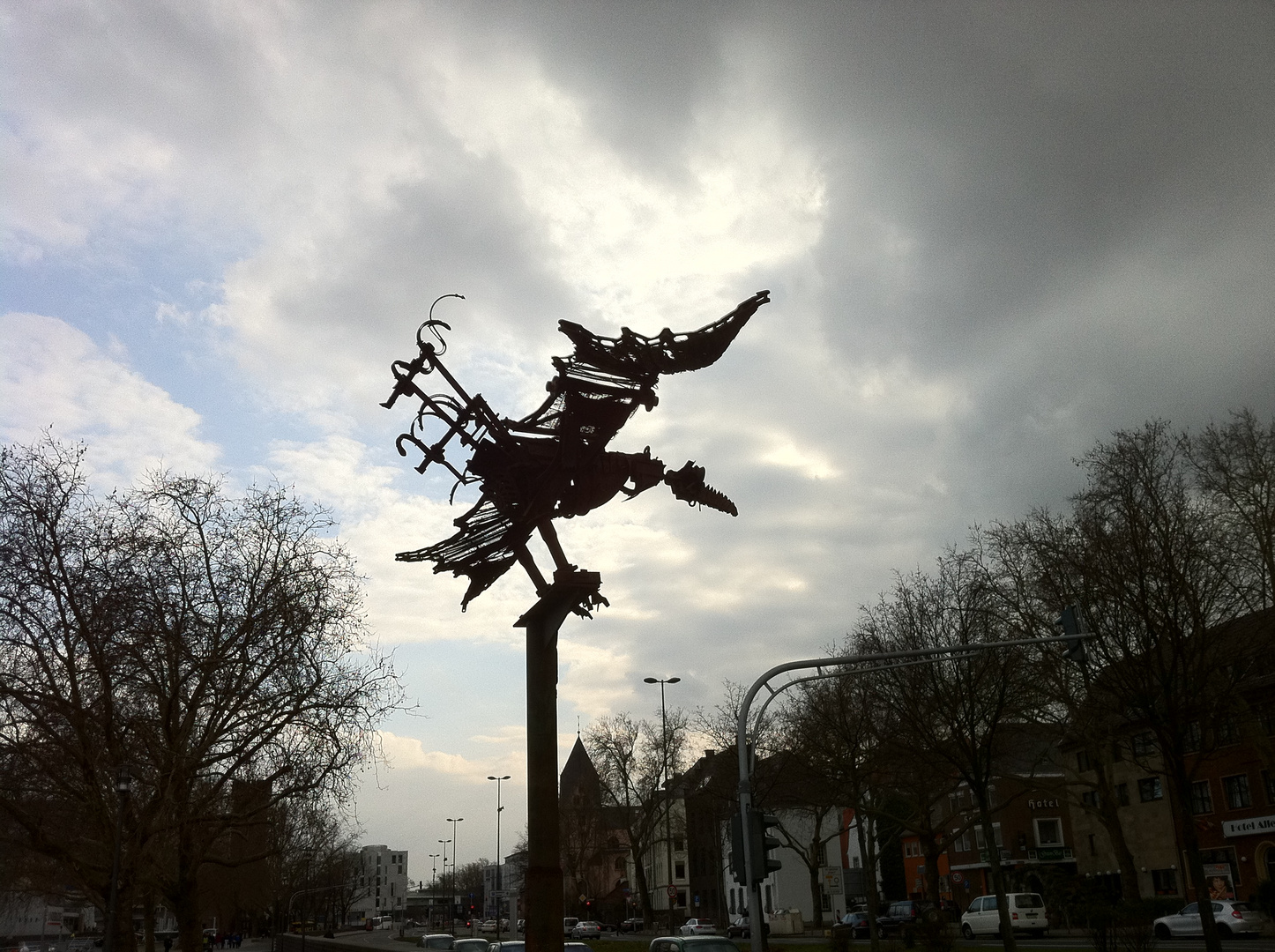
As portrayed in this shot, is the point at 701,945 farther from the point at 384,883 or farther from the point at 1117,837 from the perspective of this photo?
the point at 384,883

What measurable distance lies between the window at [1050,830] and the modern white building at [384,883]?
121033 millimetres

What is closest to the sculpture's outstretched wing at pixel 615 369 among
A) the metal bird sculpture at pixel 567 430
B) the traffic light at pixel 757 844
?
the metal bird sculpture at pixel 567 430

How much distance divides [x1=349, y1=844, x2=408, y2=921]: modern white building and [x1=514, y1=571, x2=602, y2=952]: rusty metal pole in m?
163

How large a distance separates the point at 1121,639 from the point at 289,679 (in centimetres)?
2134

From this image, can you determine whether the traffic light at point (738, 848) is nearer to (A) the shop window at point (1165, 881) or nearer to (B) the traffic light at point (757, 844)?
(B) the traffic light at point (757, 844)

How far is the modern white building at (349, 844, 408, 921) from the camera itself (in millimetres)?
167500

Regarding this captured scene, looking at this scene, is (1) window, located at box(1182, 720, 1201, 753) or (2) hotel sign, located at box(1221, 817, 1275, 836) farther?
(2) hotel sign, located at box(1221, 817, 1275, 836)

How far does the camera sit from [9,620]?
77.5 ft

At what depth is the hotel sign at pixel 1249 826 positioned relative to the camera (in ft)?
133

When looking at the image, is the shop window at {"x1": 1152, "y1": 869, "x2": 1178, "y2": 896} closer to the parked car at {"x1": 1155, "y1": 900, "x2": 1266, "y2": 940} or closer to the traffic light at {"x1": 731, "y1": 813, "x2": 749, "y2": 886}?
the parked car at {"x1": 1155, "y1": 900, "x2": 1266, "y2": 940}

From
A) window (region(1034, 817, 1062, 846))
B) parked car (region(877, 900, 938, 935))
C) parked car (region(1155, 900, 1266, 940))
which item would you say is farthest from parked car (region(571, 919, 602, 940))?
parked car (region(1155, 900, 1266, 940))

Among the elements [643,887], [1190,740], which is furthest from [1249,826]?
[643,887]

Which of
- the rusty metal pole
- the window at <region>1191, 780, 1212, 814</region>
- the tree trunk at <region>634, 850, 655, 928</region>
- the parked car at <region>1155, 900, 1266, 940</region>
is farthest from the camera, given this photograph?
the tree trunk at <region>634, 850, 655, 928</region>

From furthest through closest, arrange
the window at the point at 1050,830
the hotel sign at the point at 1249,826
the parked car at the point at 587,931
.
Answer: the window at the point at 1050,830
the parked car at the point at 587,931
the hotel sign at the point at 1249,826
